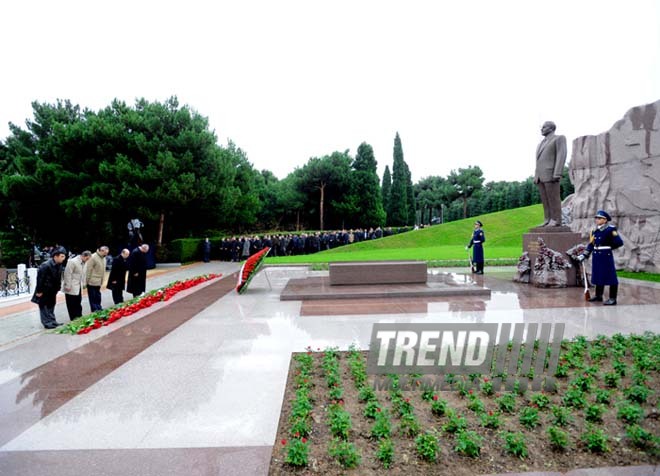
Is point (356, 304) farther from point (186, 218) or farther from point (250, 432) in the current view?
point (186, 218)

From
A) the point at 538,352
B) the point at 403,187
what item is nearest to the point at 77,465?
the point at 538,352

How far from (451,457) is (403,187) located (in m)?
52.8

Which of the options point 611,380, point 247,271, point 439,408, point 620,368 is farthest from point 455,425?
point 247,271

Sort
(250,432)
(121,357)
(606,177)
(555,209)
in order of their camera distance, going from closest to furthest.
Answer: (250,432) < (121,357) < (555,209) < (606,177)

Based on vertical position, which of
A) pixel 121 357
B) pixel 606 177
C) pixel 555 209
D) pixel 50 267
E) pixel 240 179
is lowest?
pixel 121 357

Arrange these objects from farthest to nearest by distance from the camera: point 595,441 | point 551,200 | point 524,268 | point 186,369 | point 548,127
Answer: point 524,268, point 551,200, point 548,127, point 186,369, point 595,441

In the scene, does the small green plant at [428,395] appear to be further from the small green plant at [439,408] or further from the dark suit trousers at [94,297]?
the dark suit trousers at [94,297]

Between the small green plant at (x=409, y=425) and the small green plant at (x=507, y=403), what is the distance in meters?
0.85

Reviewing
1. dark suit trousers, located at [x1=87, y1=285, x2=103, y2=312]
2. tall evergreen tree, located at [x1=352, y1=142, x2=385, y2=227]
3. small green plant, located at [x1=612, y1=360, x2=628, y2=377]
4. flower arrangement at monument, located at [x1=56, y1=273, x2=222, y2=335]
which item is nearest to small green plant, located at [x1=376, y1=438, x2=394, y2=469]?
small green plant, located at [x1=612, y1=360, x2=628, y2=377]

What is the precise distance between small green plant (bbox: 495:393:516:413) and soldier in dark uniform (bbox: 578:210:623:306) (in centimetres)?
616

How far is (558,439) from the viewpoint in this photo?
3127 mm

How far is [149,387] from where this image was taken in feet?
15.0

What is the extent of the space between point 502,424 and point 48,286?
27.3 ft

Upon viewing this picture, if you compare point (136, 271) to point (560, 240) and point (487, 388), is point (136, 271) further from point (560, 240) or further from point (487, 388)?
point (560, 240)
